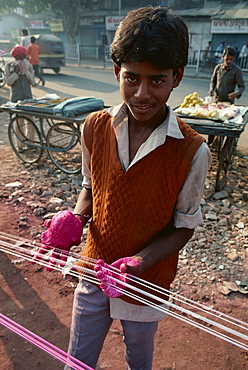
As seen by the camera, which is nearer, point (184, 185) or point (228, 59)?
point (184, 185)

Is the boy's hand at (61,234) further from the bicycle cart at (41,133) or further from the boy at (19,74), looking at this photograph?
the boy at (19,74)

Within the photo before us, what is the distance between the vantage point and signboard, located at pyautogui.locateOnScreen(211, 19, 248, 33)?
61.9ft

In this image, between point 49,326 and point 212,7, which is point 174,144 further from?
point 212,7

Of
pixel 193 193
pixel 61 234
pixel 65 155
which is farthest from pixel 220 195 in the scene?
pixel 61 234

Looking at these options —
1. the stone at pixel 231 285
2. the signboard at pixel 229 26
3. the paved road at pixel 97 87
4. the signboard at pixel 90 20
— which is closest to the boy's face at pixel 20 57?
the paved road at pixel 97 87

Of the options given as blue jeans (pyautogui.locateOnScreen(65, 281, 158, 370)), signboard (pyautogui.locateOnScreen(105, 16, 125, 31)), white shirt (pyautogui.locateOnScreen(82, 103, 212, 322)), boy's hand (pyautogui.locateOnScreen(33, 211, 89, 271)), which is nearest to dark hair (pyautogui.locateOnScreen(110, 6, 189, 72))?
white shirt (pyautogui.locateOnScreen(82, 103, 212, 322))

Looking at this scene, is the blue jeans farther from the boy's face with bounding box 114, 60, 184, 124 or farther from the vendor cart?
the vendor cart

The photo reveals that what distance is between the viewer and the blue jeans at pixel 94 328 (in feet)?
4.79

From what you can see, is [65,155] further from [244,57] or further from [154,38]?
[244,57]

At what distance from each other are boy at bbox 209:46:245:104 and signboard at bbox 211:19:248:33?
15322 millimetres

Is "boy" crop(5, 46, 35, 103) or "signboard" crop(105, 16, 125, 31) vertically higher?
"signboard" crop(105, 16, 125, 31)

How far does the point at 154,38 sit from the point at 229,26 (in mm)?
21679

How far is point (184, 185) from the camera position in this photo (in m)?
1.29

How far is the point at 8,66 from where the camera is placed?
19.5 feet
